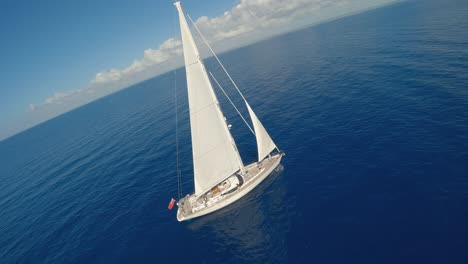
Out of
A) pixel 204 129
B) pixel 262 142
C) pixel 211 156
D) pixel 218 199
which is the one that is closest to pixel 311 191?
pixel 262 142

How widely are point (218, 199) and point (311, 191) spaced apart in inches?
551

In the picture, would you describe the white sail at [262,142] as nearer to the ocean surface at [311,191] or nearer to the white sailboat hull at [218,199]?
the white sailboat hull at [218,199]

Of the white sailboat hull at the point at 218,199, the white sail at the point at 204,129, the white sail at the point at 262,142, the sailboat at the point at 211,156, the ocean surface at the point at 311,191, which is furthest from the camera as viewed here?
the white sail at the point at 262,142

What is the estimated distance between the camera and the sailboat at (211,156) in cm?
2805

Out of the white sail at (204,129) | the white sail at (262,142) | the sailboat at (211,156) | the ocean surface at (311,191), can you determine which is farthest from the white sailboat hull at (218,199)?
the white sail at (262,142)

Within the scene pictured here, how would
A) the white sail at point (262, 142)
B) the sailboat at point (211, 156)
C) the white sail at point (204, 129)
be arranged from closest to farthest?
1. the white sail at point (204, 129)
2. the sailboat at point (211, 156)
3. the white sail at point (262, 142)

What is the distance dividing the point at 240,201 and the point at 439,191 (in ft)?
83.3

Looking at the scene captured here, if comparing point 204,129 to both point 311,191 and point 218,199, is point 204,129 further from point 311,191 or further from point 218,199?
point 311,191

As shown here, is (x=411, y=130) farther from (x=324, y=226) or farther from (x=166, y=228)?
(x=166, y=228)

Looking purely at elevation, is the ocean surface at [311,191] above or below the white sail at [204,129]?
below

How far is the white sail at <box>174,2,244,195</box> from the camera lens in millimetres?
26453

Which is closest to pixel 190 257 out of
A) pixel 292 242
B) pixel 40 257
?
pixel 292 242

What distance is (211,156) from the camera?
34.2m

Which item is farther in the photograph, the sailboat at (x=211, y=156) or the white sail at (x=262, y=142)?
the white sail at (x=262, y=142)
